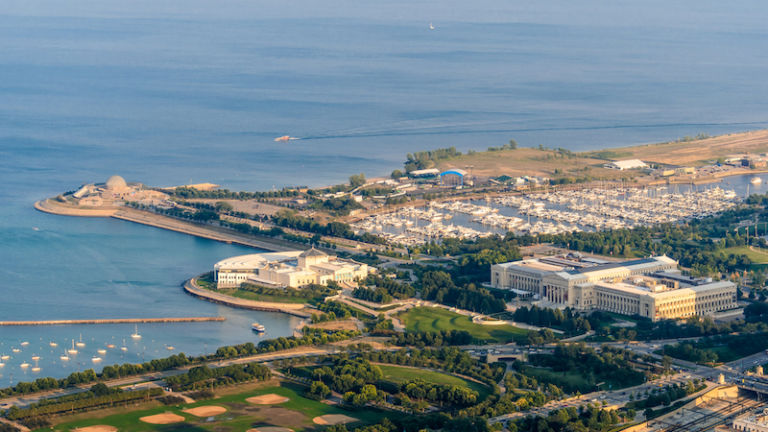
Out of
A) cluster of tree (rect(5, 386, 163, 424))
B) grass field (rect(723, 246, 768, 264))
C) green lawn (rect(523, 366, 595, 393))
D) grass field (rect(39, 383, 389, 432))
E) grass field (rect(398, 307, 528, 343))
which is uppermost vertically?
grass field (rect(723, 246, 768, 264))

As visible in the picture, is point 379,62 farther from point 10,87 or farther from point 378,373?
point 378,373

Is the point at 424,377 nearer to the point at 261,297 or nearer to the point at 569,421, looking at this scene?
the point at 569,421

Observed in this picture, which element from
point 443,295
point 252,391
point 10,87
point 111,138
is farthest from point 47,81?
point 252,391

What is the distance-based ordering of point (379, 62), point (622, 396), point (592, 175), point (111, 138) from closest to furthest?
point (622, 396), point (592, 175), point (111, 138), point (379, 62)

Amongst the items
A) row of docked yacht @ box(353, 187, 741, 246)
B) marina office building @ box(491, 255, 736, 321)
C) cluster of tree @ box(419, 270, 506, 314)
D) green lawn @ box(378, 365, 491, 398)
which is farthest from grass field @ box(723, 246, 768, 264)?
green lawn @ box(378, 365, 491, 398)

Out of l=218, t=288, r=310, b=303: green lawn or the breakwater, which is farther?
l=218, t=288, r=310, b=303: green lawn

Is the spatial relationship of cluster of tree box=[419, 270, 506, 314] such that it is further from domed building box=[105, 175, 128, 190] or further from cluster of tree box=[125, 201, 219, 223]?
domed building box=[105, 175, 128, 190]

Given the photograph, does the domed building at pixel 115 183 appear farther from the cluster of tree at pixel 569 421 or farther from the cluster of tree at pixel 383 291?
the cluster of tree at pixel 569 421
